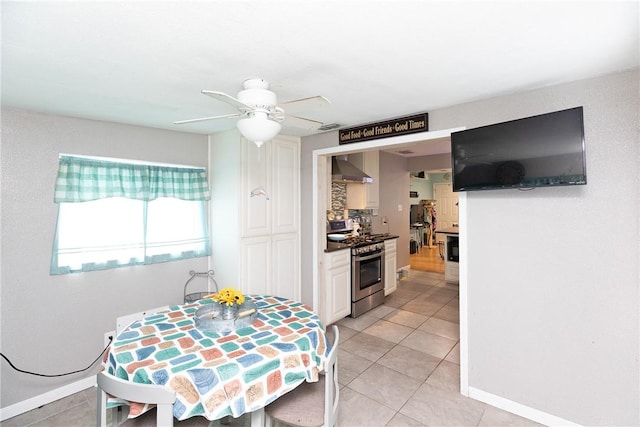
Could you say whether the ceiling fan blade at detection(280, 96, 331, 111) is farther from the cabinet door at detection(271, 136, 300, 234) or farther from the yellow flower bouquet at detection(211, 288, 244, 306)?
the cabinet door at detection(271, 136, 300, 234)

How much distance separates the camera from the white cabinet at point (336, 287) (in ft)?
11.9

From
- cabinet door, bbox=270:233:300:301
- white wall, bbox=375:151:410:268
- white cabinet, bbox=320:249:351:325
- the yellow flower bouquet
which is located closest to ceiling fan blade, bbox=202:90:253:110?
the yellow flower bouquet

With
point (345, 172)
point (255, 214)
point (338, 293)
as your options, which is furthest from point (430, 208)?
point (255, 214)

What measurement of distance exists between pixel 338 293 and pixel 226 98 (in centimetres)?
287

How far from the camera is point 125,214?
290 centimetres

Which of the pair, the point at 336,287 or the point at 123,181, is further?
the point at 336,287

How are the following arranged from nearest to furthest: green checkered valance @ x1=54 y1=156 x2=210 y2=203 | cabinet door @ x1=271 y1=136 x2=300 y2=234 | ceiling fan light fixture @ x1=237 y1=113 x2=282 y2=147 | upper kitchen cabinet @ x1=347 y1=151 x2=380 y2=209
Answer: ceiling fan light fixture @ x1=237 y1=113 x2=282 y2=147 → green checkered valance @ x1=54 y1=156 x2=210 y2=203 → cabinet door @ x1=271 y1=136 x2=300 y2=234 → upper kitchen cabinet @ x1=347 y1=151 x2=380 y2=209

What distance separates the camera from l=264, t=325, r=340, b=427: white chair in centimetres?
152

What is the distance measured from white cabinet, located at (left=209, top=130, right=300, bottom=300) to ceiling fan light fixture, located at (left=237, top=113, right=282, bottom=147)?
51.2 inches

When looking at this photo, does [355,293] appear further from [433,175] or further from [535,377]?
[433,175]

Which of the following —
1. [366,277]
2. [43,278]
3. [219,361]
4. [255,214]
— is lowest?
[366,277]

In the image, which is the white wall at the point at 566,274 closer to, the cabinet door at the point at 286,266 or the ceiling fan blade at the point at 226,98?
the ceiling fan blade at the point at 226,98

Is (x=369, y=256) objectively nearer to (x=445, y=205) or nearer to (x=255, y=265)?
(x=255, y=265)

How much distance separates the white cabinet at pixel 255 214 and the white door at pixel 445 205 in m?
6.82
